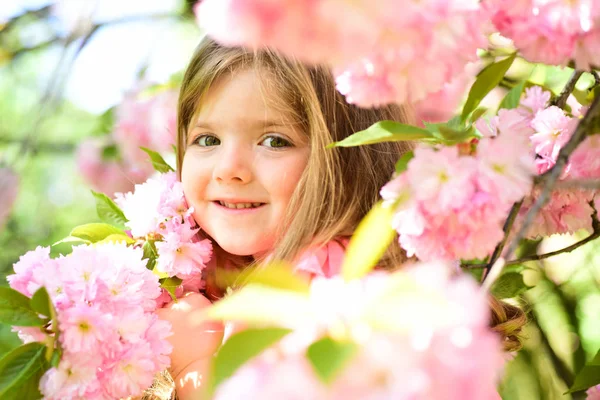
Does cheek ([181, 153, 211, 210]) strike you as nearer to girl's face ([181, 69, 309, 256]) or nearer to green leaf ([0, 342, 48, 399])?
girl's face ([181, 69, 309, 256])

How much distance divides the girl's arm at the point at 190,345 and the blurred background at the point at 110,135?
0.41 m

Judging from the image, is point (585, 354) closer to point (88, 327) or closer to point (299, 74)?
point (299, 74)

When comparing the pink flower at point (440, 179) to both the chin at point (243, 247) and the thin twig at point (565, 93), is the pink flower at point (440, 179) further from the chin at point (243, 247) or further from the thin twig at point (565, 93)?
the chin at point (243, 247)

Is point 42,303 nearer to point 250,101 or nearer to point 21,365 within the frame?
point 21,365

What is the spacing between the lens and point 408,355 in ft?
1.60

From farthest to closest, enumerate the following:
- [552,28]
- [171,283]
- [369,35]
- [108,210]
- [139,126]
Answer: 1. [139,126]
2. [108,210]
3. [171,283]
4. [552,28]
5. [369,35]

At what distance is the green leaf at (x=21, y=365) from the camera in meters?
0.99

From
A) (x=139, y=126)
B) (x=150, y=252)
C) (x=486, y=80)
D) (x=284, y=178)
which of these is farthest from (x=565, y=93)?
(x=139, y=126)

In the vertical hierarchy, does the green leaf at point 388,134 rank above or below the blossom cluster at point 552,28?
below

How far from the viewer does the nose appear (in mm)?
1336

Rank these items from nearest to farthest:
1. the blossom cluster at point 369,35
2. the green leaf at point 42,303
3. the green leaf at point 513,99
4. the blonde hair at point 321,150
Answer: the blossom cluster at point 369,35 → the green leaf at point 42,303 → the green leaf at point 513,99 → the blonde hair at point 321,150

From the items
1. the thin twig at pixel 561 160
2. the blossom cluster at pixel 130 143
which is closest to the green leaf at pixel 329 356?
the thin twig at pixel 561 160

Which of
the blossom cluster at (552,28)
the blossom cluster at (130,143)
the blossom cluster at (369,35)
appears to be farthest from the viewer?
the blossom cluster at (130,143)

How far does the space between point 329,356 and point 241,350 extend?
9 centimetres
